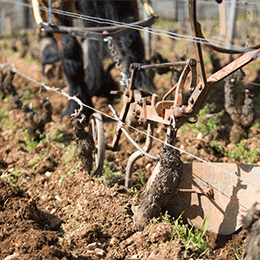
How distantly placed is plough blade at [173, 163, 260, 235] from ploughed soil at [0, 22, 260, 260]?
15 cm

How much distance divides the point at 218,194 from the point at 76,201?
4.97 ft

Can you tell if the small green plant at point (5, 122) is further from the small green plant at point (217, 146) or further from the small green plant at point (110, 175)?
the small green plant at point (217, 146)

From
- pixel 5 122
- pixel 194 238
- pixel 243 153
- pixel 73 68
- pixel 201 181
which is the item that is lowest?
pixel 194 238

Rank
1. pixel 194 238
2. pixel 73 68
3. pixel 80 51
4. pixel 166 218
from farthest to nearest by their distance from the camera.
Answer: pixel 80 51
pixel 73 68
pixel 166 218
pixel 194 238

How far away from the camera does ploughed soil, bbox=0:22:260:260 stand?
8.82 feet

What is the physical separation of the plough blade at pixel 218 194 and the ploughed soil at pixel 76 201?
0.15 meters

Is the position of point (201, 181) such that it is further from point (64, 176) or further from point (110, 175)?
point (64, 176)

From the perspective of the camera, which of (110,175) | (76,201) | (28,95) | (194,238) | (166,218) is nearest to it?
(194,238)

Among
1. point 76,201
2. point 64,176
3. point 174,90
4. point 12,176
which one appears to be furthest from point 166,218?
point 12,176

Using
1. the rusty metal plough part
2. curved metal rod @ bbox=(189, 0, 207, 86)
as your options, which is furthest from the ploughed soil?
curved metal rod @ bbox=(189, 0, 207, 86)

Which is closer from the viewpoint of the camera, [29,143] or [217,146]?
[217,146]

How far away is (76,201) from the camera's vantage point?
3549 millimetres

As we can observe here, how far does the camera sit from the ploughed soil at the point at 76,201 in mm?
2689

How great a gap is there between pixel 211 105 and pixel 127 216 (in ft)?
9.65
